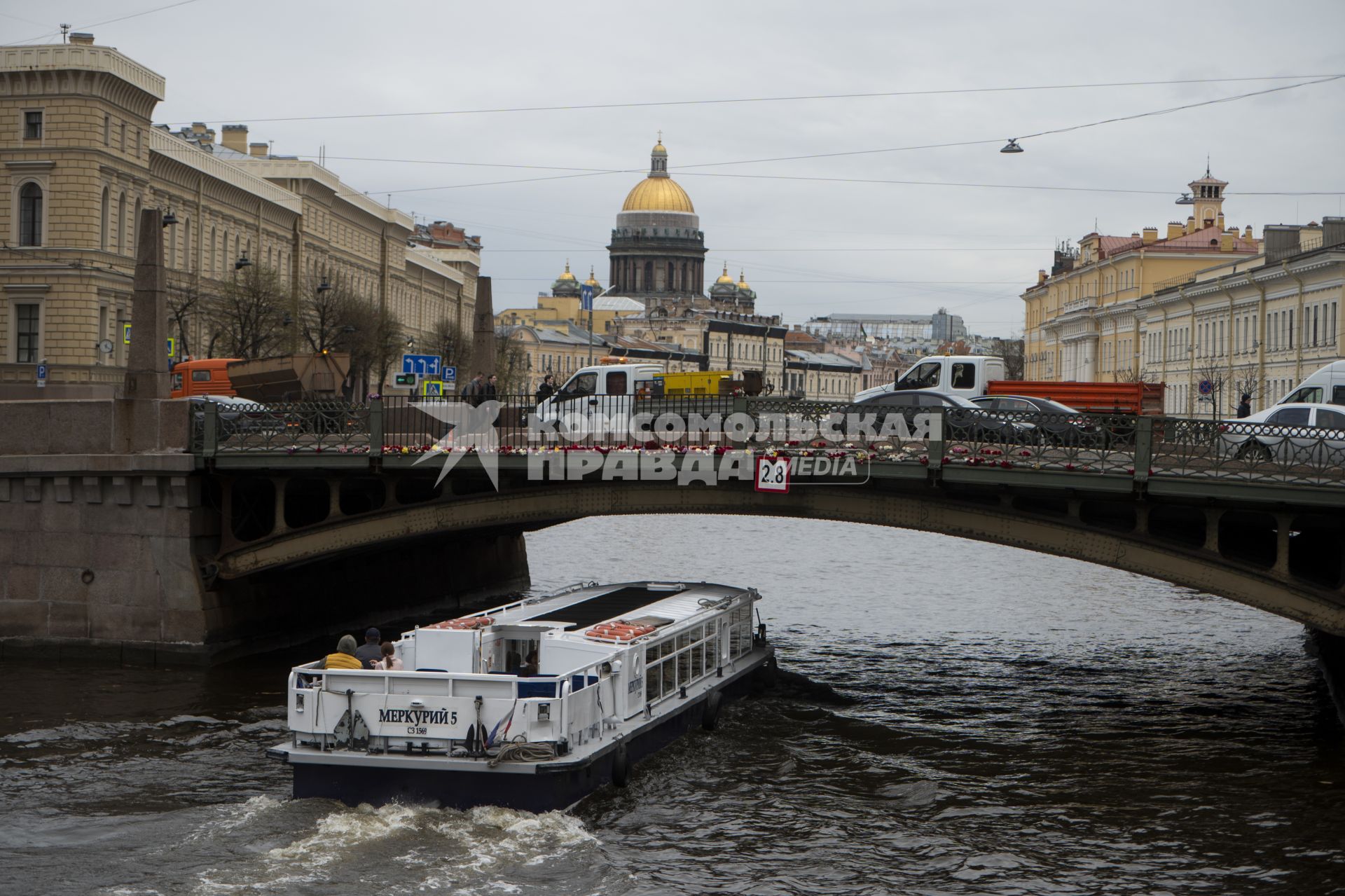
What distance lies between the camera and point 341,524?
90.5ft

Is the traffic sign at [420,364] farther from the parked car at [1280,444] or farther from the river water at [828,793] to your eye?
Answer: the parked car at [1280,444]

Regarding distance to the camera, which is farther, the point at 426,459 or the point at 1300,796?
the point at 426,459

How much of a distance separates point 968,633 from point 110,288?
36981 mm

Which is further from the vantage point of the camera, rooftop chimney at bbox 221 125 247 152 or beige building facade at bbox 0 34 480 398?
rooftop chimney at bbox 221 125 247 152

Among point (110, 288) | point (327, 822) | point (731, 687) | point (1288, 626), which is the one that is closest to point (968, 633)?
point (1288, 626)

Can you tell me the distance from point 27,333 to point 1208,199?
257 ft

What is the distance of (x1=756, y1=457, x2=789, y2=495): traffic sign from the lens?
987 inches

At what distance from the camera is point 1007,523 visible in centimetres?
2434

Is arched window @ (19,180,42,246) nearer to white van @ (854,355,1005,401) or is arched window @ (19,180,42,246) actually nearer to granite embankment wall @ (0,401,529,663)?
granite embankment wall @ (0,401,529,663)

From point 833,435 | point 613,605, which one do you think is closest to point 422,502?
point 613,605

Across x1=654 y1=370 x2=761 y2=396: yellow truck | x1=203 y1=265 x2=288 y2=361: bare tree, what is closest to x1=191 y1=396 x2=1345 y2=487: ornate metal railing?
x1=654 y1=370 x2=761 y2=396: yellow truck

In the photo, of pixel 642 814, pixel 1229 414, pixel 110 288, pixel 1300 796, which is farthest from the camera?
pixel 1229 414

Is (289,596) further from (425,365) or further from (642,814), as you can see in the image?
(642,814)

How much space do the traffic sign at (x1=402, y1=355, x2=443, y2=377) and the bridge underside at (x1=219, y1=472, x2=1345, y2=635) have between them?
20.1 ft
